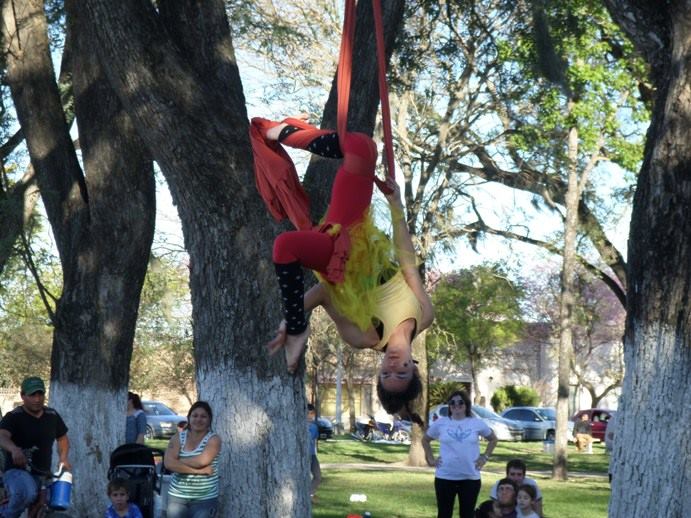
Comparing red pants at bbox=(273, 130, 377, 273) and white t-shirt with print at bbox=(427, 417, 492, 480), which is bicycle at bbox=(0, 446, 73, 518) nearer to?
white t-shirt with print at bbox=(427, 417, 492, 480)

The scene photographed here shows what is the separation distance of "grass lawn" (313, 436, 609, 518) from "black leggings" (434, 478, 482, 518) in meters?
3.99

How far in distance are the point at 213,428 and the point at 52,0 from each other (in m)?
7.84

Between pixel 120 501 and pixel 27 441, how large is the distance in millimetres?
1303

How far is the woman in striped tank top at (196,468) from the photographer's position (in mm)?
7781

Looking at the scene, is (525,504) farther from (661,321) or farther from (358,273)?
(358,273)

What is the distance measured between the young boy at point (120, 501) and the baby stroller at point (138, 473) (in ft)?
1.94

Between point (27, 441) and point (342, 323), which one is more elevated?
point (342, 323)

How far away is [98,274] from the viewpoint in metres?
11.0

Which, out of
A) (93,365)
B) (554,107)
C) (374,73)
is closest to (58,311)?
(93,365)

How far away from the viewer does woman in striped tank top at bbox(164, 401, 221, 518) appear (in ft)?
25.5

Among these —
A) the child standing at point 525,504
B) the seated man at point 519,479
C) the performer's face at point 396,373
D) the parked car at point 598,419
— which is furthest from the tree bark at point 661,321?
the parked car at point 598,419

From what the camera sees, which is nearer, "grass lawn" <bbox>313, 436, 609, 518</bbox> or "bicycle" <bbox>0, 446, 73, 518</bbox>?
"bicycle" <bbox>0, 446, 73, 518</bbox>

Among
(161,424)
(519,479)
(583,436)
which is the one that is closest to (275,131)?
(519,479)

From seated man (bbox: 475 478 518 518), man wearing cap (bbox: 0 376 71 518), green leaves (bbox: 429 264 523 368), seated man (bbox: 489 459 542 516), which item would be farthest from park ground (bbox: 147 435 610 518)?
green leaves (bbox: 429 264 523 368)
